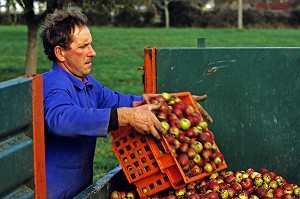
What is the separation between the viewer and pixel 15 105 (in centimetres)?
303

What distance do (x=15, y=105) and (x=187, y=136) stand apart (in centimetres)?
155

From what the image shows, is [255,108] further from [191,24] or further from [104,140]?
[191,24]

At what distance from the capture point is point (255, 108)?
4.99 metres

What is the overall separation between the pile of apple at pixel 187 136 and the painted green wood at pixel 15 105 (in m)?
1.09

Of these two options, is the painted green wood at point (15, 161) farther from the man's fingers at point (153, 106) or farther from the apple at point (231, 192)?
the apple at point (231, 192)

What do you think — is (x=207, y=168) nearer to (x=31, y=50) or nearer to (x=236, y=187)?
(x=236, y=187)

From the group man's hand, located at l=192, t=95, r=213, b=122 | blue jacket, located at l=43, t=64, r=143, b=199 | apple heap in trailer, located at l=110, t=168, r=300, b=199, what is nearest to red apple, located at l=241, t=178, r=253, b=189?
apple heap in trailer, located at l=110, t=168, r=300, b=199

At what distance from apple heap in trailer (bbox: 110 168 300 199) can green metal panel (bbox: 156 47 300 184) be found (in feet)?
0.97

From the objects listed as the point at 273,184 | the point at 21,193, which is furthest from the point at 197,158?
the point at 21,193

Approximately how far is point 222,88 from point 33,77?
6.84 feet

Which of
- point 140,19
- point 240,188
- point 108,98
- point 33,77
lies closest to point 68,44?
point 108,98

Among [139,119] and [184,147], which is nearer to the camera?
[139,119]

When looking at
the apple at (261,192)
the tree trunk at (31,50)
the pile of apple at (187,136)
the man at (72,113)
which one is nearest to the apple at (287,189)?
the apple at (261,192)

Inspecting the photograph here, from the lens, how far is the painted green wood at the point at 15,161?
9.76ft
